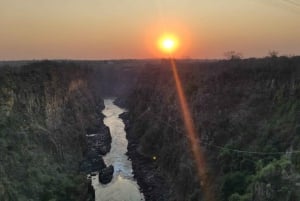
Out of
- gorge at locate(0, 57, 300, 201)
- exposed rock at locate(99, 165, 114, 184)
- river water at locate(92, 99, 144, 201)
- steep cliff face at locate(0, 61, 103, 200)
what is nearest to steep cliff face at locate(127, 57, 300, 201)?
gorge at locate(0, 57, 300, 201)

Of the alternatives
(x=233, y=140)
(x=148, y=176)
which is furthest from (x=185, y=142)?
(x=233, y=140)

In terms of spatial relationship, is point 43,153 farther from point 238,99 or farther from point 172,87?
point 172,87

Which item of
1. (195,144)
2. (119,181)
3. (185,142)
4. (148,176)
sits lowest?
(119,181)

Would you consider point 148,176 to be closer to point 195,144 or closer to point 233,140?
point 195,144

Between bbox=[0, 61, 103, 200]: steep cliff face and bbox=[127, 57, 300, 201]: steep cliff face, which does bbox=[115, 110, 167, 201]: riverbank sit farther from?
bbox=[0, 61, 103, 200]: steep cliff face

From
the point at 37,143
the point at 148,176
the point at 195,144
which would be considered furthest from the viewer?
the point at 148,176

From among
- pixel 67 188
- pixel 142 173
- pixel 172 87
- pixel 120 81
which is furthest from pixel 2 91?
pixel 120 81

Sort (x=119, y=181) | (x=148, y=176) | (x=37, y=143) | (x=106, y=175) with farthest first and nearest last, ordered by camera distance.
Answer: (x=119, y=181), (x=148, y=176), (x=106, y=175), (x=37, y=143)
